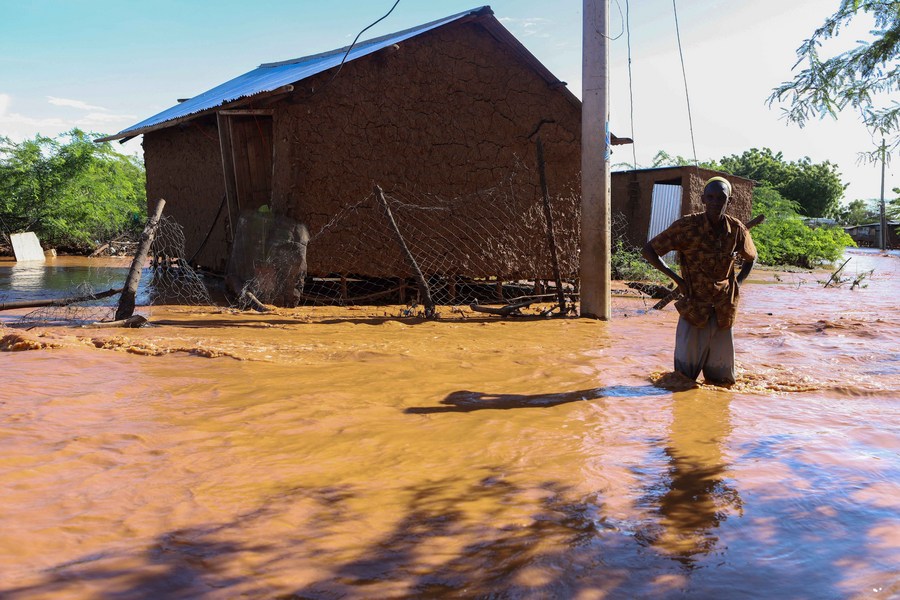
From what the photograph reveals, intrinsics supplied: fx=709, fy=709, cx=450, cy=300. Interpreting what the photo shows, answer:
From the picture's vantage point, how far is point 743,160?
40.1m

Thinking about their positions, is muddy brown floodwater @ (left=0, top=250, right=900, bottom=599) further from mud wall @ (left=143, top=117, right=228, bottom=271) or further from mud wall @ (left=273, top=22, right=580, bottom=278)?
mud wall @ (left=143, top=117, right=228, bottom=271)

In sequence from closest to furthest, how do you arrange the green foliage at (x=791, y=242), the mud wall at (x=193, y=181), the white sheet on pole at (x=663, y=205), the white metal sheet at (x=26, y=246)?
the mud wall at (x=193, y=181)
the white sheet on pole at (x=663, y=205)
the white metal sheet at (x=26, y=246)
the green foliage at (x=791, y=242)

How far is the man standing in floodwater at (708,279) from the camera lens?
4.84m

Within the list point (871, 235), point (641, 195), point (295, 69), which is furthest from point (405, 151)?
point (871, 235)

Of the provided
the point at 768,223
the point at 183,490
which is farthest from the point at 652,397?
the point at 768,223

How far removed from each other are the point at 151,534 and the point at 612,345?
499cm

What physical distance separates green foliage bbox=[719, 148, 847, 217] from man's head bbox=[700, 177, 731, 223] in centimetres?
3660

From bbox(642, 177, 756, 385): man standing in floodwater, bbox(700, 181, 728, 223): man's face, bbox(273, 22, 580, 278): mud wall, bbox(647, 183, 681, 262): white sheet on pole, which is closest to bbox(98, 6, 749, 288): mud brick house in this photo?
bbox(273, 22, 580, 278): mud wall

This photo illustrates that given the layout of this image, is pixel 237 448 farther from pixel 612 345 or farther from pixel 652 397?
pixel 612 345

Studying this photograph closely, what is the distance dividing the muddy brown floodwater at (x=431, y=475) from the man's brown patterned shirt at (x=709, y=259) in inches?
22.1

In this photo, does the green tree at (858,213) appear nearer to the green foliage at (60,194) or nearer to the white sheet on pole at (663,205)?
the white sheet on pole at (663,205)

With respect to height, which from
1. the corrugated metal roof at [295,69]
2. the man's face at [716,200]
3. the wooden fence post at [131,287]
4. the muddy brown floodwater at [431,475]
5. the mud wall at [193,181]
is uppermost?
the corrugated metal roof at [295,69]

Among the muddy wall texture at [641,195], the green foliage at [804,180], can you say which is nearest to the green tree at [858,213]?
the green foliage at [804,180]

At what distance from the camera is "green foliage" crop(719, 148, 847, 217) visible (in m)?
38.3
